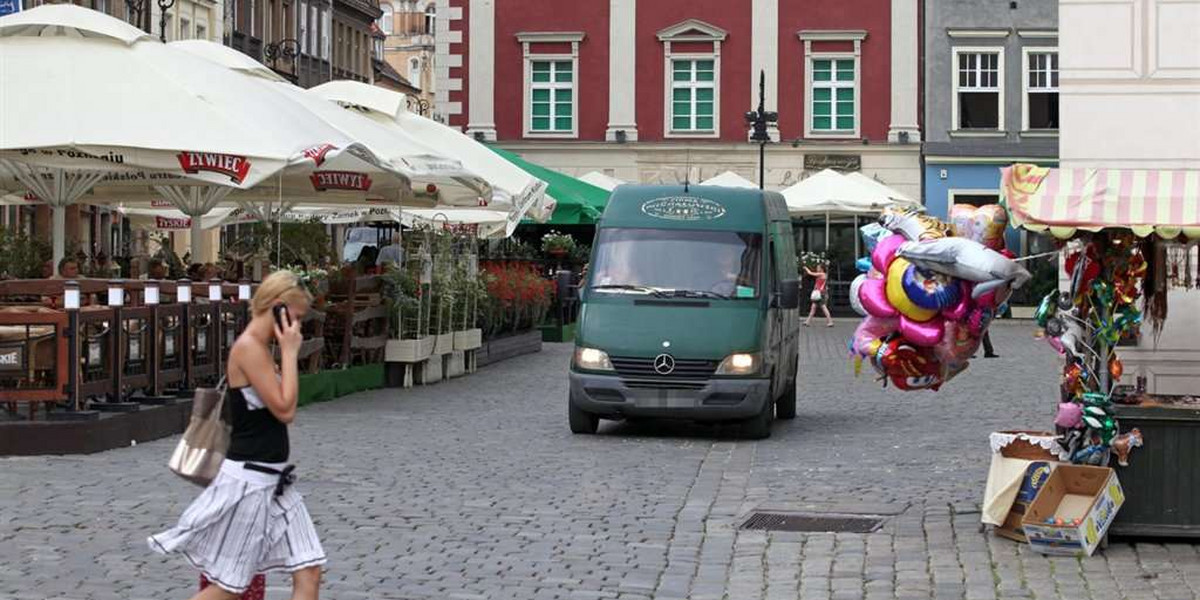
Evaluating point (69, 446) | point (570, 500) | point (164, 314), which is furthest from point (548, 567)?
point (164, 314)

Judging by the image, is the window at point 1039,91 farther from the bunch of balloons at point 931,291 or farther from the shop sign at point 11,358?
the bunch of balloons at point 931,291

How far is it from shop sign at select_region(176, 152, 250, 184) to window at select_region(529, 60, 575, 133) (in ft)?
110

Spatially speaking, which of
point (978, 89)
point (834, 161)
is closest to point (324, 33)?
point (834, 161)

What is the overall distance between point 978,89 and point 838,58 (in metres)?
3.61

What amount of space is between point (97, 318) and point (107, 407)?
2.50ft

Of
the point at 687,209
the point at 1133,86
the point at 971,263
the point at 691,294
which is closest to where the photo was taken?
the point at 971,263

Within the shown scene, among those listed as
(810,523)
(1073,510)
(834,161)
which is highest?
(834,161)

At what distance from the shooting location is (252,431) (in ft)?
24.9

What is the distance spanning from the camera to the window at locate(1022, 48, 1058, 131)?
48656 millimetres

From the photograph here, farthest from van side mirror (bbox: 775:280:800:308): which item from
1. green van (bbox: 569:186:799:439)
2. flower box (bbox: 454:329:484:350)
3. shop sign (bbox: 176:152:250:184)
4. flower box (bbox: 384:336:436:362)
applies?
flower box (bbox: 454:329:484:350)

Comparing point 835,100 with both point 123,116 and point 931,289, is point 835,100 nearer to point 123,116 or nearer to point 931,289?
point 123,116

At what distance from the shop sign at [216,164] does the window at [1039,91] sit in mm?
33864

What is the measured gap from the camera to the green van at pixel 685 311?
57.5 feet

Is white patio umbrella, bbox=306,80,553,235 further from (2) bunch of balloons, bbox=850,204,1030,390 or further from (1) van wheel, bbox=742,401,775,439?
(2) bunch of balloons, bbox=850,204,1030,390
